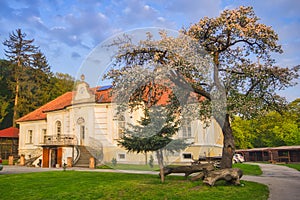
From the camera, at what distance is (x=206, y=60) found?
35.6ft

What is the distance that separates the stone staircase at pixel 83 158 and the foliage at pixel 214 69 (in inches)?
517

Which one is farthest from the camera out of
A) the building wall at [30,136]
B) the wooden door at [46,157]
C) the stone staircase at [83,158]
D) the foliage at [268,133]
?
the foliage at [268,133]

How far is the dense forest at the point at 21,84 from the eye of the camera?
4175 centimetres

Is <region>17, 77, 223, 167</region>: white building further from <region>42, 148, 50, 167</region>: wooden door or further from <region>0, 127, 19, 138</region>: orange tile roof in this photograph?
<region>0, 127, 19, 138</region>: orange tile roof

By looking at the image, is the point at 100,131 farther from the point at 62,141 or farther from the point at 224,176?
the point at 224,176

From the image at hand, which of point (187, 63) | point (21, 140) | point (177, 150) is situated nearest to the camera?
point (187, 63)

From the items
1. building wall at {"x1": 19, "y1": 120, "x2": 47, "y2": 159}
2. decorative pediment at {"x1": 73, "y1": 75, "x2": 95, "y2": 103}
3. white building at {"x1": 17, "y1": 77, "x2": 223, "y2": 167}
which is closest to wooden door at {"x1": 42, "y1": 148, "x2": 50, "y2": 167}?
white building at {"x1": 17, "y1": 77, "x2": 223, "y2": 167}

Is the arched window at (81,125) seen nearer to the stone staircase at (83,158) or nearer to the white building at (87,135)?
the white building at (87,135)

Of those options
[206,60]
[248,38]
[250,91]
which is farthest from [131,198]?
[248,38]

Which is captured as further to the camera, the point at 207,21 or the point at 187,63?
the point at 207,21

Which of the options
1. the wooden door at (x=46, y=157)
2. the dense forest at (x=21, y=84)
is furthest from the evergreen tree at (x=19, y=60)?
the wooden door at (x=46, y=157)

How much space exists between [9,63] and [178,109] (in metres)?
39.5

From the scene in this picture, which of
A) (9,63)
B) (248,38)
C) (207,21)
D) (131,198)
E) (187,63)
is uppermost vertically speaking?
(9,63)

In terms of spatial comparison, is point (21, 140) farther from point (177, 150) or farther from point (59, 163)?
point (177, 150)
